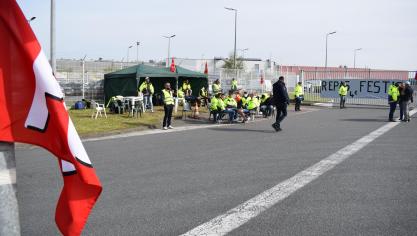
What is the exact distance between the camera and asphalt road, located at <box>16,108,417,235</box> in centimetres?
507

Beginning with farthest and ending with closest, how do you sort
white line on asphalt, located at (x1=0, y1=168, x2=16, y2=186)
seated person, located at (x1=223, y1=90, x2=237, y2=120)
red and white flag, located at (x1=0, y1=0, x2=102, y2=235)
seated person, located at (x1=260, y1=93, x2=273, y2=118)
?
seated person, located at (x1=260, y1=93, x2=273, y2=118)
seated person, located at (x1=223, y1=90, x2=237, y2=120)
red and white flag, located at (x1=0, y1=0, x2=102, y2=235)
white line on asphalt, located at (x1=0, y1=168, x2=16, y2=186)

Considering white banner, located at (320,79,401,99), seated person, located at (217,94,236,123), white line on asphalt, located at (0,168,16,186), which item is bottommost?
seated person, located at (217,94,236,123)

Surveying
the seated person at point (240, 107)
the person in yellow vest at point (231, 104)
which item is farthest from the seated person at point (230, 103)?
the seated person at point (240, 107)

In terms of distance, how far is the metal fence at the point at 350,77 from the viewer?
102 feet

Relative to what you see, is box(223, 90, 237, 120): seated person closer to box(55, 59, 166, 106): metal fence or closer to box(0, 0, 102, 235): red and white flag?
box(55, 59, 166, 106): metal fence

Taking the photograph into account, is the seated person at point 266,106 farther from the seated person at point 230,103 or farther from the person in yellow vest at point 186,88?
the person in yellow vest at point 186,88

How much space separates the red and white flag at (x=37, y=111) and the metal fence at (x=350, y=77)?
98.4ft

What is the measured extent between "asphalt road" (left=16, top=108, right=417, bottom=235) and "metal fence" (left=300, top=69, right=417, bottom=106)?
20424 millimetres

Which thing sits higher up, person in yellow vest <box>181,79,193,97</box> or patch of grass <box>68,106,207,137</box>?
person in yellow vest <box>181,79,193,97</box>

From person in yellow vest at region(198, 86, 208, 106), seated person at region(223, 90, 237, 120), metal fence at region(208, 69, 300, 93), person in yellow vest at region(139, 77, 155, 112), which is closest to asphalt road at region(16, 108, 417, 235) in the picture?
seated person at region(223, 90, 237, 120)

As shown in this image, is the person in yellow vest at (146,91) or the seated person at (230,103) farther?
the person in yellow vest at (146,91)

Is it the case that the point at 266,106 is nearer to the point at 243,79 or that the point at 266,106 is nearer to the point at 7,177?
the point at 243,79

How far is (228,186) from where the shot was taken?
6926mm

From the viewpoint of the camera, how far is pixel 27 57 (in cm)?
235
